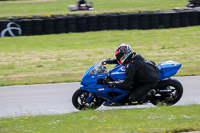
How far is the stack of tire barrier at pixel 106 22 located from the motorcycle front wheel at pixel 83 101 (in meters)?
12.2

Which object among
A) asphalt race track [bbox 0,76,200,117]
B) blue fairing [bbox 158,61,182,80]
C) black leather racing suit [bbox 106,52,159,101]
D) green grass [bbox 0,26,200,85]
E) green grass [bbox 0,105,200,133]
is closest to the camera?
green grass [bbox 0,105,200,133]

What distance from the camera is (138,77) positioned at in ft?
24.6

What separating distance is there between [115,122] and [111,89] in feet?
4.61

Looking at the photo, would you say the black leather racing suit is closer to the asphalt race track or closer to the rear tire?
the rear tire

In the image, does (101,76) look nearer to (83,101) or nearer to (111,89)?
(111,89)

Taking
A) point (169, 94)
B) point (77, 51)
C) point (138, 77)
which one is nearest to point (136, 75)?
point (138, 77)

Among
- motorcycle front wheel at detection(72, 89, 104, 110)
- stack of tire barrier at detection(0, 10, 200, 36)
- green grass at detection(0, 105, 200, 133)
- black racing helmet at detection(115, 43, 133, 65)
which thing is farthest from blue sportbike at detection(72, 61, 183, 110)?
stack of tire barrier at detection(0, 10, 200, 36)

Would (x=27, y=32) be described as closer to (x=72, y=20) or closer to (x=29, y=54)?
(x=72, y=20)

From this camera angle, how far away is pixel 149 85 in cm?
748

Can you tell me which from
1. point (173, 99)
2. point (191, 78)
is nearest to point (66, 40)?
point (191, 78)

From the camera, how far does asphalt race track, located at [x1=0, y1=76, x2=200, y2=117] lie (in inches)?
321

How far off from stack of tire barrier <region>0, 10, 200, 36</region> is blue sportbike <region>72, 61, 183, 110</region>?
1221 cm

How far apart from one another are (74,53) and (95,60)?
195 cm

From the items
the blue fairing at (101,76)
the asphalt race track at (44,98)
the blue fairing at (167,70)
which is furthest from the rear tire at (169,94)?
the asphalt race track at (44,98)
